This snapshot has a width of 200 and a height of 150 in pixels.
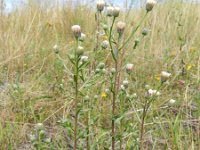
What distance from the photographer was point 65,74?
8.54ft

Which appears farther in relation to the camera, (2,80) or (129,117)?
(2,80)

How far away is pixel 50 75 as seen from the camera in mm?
2633

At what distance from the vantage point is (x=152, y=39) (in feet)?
11.4

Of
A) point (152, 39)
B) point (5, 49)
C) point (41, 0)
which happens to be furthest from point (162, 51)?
point (41, 0)

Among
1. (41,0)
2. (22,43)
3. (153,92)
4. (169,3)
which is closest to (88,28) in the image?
(41,0)

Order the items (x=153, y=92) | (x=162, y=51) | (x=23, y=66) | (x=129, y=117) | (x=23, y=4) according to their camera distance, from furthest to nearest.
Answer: (x=23, y=4)
(x=162, y=51)
(x=23, y=66)
(x=129, y=117)
(x=153, y=92)

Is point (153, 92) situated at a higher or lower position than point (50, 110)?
higher

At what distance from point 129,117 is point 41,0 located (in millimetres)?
2976

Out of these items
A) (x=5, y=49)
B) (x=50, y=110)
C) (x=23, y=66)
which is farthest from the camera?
(x=5, y=49)

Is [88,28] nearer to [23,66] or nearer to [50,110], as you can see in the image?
[23,66]

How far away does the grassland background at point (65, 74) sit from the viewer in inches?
70.0

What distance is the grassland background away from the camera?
1777mm

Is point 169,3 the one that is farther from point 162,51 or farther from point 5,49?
point 5,49

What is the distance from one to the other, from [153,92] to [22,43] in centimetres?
200
